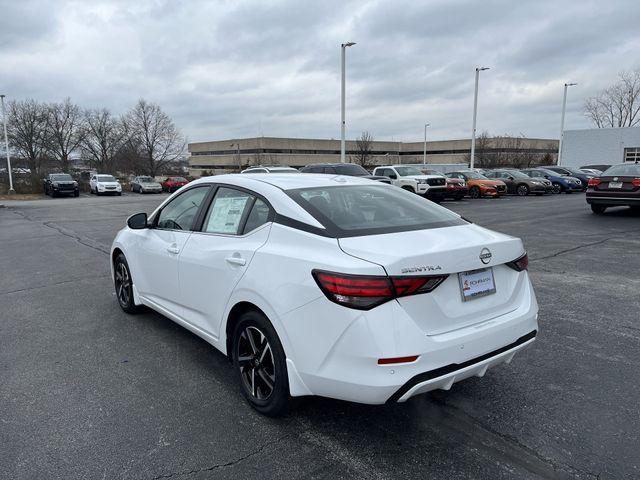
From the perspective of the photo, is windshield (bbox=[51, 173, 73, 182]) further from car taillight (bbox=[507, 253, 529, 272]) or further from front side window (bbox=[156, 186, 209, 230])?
car taillight (bbox=[507, 253, 529, 272])

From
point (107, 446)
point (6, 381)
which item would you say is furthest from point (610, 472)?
point (6, 381)

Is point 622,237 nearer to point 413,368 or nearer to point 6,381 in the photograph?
point 413,368

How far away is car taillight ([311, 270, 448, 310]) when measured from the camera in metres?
2.46

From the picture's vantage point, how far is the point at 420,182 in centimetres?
2103

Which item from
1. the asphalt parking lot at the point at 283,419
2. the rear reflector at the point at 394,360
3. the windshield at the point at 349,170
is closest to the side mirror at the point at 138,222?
the asphalt parking lot at the point at 283,419

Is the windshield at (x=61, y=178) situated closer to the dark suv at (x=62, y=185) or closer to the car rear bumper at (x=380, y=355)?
the dark suv at (x=62, y=185)

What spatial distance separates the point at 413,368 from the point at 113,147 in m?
73.7

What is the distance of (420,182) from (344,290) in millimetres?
19265

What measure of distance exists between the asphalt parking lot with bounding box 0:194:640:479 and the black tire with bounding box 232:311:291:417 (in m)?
0.13

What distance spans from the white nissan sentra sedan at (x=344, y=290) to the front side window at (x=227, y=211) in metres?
0.01

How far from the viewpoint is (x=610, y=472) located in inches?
100

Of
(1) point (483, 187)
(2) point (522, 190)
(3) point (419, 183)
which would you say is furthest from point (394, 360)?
(2) point (522, 190)

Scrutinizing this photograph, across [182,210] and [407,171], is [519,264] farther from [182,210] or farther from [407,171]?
[407,171]

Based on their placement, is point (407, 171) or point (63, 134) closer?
point (407, 171)
